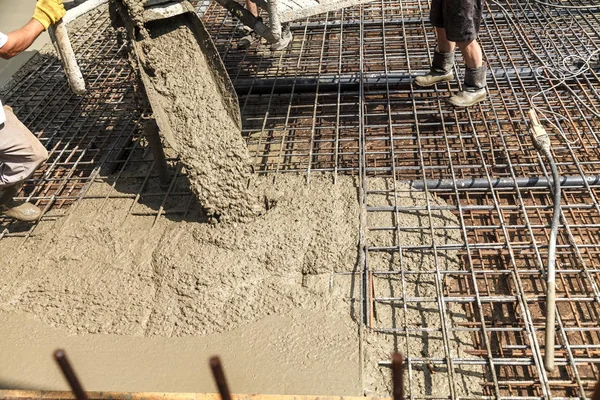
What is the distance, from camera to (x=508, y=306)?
2488 millimetres

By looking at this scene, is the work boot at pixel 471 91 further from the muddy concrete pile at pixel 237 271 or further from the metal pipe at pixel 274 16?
the metal pipe at pixel 274 16

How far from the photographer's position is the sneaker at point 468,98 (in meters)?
3.68

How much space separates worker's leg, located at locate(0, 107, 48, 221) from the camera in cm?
288

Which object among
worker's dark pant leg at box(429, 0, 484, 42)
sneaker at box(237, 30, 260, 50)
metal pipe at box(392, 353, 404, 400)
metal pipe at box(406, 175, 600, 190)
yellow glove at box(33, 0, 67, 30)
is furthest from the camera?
sneaker at box(237, 30, 260, 50)

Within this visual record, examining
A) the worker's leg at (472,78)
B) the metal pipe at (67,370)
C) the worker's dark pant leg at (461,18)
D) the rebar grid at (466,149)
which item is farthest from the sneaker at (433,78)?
the metal pipe at (67,370)

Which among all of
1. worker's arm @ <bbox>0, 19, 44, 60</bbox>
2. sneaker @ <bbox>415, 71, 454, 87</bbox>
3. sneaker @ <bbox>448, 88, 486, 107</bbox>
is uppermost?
worker's arm @ <bbox>0, 19, 44, 60</bbox>

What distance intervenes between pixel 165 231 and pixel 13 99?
2.65 metres

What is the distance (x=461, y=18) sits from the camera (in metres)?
3.44

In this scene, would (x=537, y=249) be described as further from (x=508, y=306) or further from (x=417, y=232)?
(x=417, y=232)

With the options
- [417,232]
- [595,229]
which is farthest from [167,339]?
[595,229]

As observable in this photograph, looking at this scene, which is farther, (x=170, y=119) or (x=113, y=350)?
(x=170, y=119)

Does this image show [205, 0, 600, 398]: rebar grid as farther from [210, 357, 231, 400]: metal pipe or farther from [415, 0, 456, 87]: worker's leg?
[210, 357, 231, 400]: metal pipe

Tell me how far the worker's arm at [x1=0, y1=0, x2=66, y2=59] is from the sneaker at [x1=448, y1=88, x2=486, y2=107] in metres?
2.86

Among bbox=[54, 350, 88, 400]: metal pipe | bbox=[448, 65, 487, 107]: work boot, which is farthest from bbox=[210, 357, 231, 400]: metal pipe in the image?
bbox=[448, 65, 487, 107]: work boot
